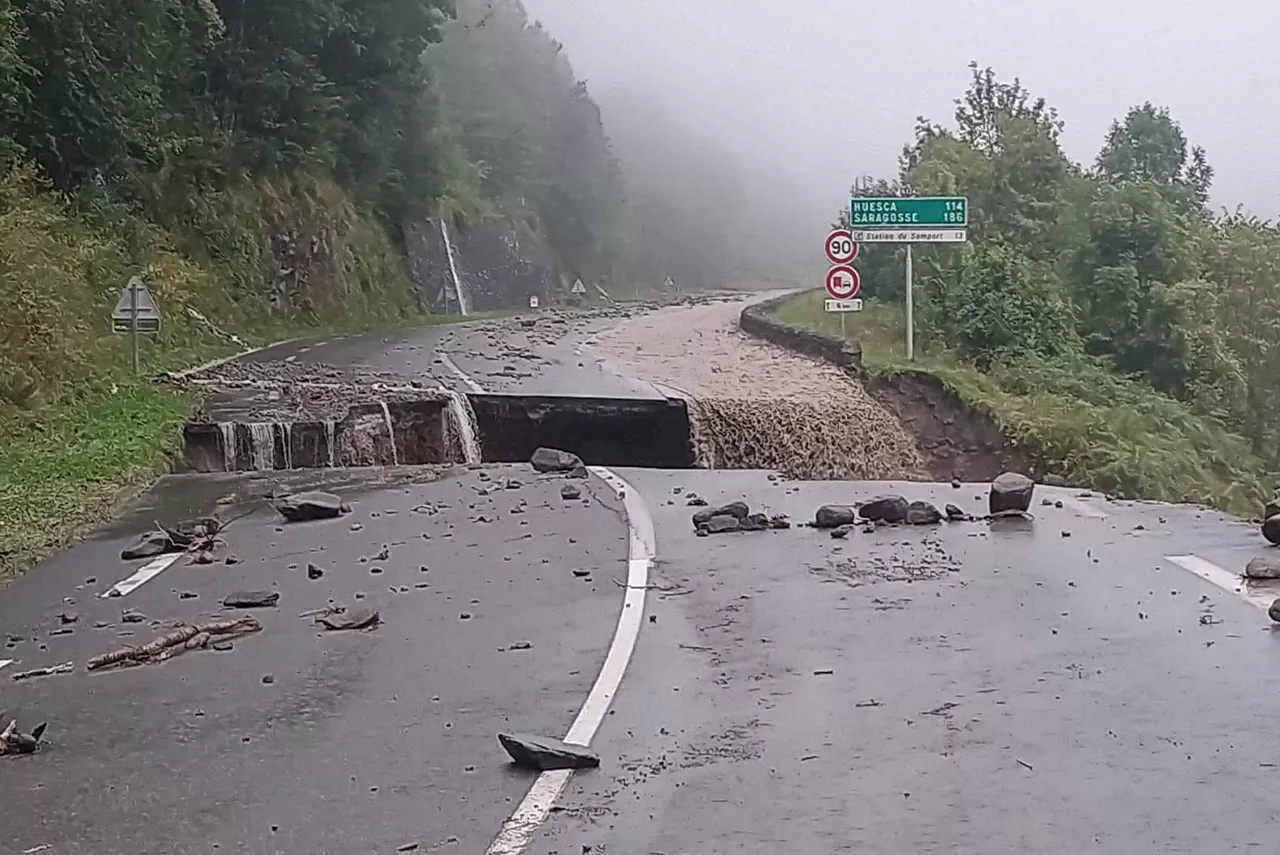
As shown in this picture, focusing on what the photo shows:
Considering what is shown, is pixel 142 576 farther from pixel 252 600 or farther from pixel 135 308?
pixel 135 308

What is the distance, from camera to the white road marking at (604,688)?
5316 millimetres

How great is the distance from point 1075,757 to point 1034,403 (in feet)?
67.6

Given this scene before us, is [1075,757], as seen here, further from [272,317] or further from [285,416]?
[272,317]

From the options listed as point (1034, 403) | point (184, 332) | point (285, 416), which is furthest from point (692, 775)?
point (184, 332)

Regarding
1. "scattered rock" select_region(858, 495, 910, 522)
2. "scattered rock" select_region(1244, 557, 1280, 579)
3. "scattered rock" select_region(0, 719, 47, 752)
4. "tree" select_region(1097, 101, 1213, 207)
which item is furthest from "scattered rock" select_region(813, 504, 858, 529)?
"tree" select_region(1097, 101, 1213, 207)

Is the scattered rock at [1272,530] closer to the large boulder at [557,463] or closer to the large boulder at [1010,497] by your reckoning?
the large boulder at [1010,497]

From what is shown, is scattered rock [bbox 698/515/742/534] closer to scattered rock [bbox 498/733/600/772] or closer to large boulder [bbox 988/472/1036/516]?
large boulder [bbox 988/472/1036/516]

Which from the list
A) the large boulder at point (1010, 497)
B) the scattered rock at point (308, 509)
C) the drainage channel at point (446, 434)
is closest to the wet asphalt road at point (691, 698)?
the large boulder at point (1010, 497)

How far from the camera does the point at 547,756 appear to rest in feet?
19.8

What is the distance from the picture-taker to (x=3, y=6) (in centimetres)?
2361

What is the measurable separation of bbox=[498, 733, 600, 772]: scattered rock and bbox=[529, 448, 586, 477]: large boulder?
10.0 meters

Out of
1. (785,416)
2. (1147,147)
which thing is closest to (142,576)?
(785,416)

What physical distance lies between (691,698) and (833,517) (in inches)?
213

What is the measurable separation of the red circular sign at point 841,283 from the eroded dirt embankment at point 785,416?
1.34 meters
